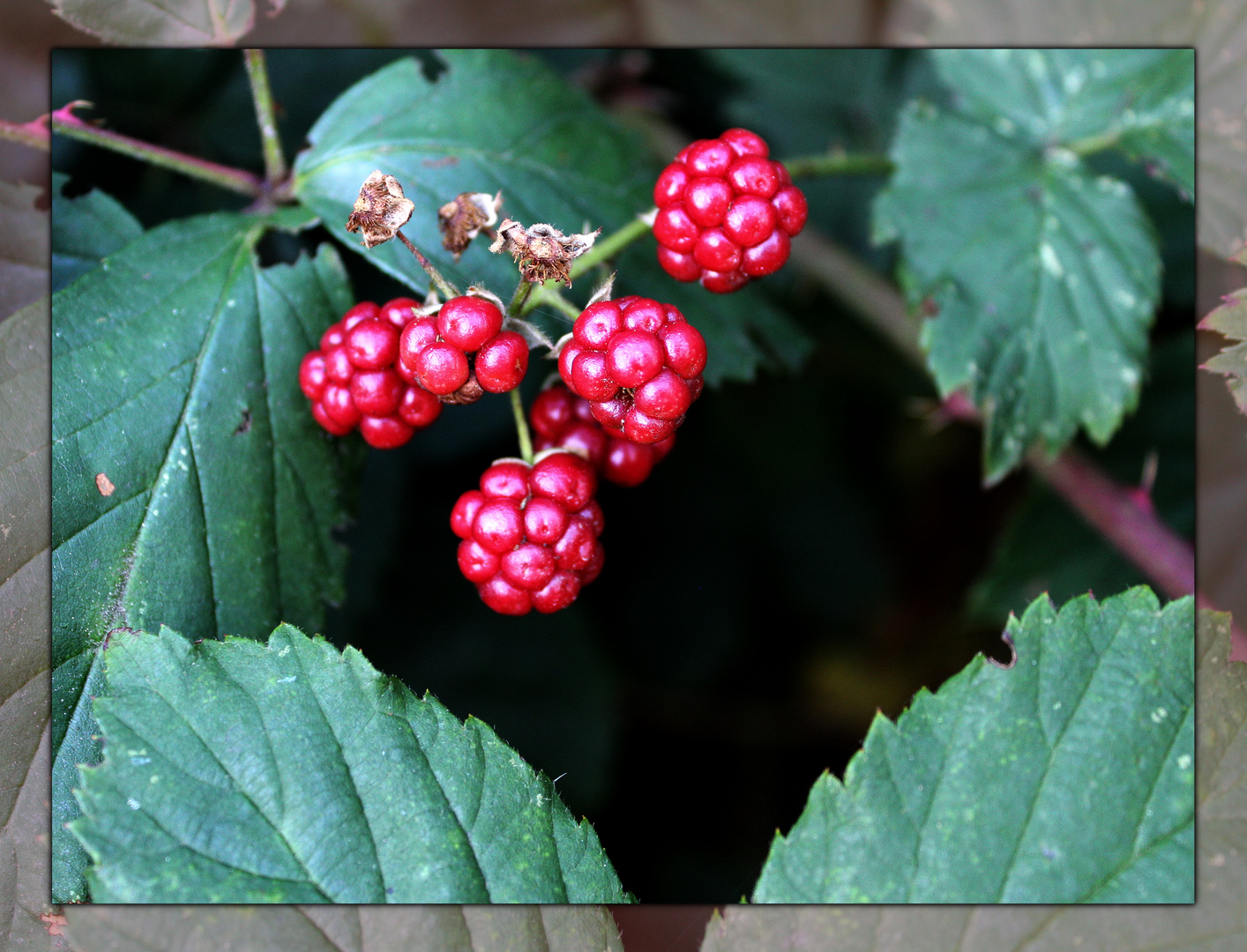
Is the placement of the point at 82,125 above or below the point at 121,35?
below

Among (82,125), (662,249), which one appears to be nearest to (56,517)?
(82,125)

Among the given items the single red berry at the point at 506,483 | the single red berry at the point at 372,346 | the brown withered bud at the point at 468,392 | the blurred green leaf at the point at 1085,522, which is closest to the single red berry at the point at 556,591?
the single red berry at the point at 506,483

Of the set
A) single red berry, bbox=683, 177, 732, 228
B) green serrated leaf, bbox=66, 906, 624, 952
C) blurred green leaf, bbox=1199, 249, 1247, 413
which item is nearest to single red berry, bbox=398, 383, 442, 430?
single red berry, bbox=683, 177, 732, 228

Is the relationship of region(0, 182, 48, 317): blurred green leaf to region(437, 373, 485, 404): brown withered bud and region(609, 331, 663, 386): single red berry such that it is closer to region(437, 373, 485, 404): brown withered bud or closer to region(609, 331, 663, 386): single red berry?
region(437, 373, 485, 404): brown withered bud

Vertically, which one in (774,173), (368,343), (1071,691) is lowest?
(1071,691)

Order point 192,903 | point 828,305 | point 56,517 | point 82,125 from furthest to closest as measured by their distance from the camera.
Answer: point 828,305 < point 82,125 < point 56,517 < point 192,903

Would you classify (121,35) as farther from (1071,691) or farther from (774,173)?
(1071,691)

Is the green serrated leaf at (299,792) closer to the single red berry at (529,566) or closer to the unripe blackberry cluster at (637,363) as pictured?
the single red berry at (529,566)
